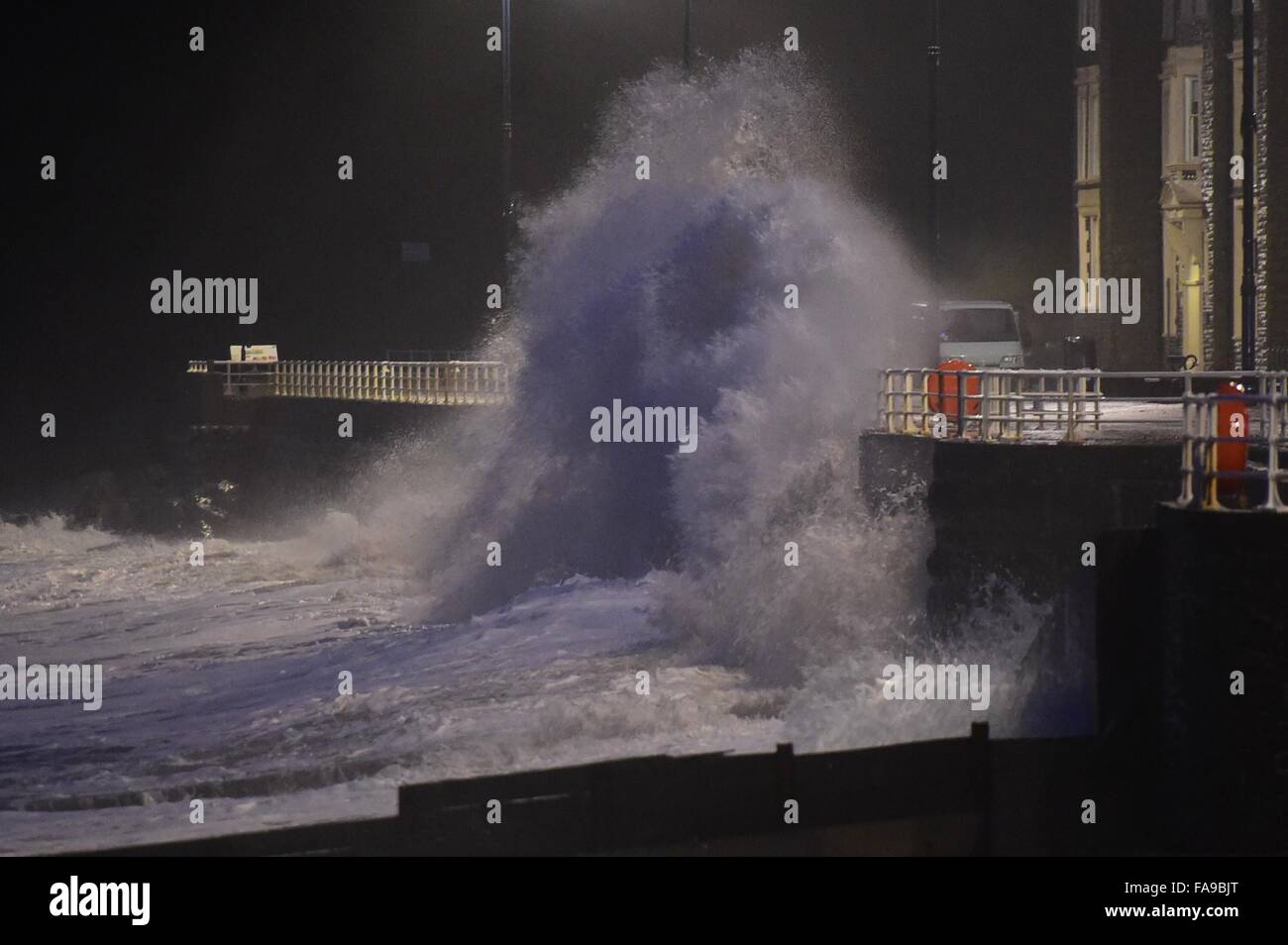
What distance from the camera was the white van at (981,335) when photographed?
84.0ft

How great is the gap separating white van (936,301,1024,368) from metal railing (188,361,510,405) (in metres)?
7.74

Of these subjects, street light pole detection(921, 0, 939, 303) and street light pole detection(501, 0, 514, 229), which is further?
street light pole detection(501, 0, 514, 229)

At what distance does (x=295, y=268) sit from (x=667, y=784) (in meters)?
47.8

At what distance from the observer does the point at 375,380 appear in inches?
1542

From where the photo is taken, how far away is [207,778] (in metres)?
14.7

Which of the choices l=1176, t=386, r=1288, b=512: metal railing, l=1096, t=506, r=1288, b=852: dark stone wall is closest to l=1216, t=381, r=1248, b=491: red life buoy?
l=1176, t=386, r=1288, b=512: metal railing

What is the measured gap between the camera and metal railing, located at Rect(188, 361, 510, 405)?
34000mm

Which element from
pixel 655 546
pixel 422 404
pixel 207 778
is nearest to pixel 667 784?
pixel 207 778

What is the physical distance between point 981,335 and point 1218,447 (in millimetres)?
14326

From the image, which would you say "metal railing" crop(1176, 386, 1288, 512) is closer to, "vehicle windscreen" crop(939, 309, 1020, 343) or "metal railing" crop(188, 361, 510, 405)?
"vehicle windscreen" crop(939, 309, 1020, 343)

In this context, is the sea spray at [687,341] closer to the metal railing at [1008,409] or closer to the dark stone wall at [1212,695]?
the metal railing at [1008,409]

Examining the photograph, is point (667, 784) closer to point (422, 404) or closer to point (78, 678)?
point (78, 678)

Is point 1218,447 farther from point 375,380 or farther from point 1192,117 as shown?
point 375,380

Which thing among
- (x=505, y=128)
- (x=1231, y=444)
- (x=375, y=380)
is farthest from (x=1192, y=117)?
(x=1231, y=444)
